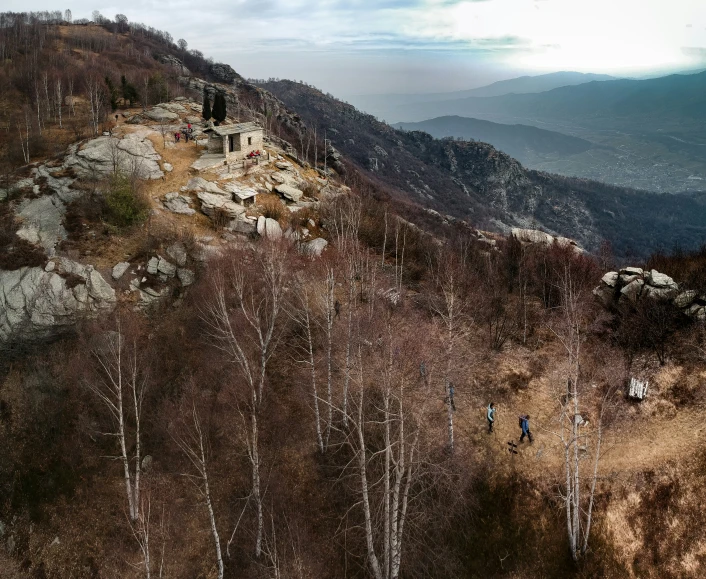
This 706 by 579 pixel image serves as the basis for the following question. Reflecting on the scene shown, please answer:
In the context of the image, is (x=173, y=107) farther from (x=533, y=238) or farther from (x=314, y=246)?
(x=533, y=238)

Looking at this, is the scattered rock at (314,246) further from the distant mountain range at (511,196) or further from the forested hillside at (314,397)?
the distant mountain range at (511,196)

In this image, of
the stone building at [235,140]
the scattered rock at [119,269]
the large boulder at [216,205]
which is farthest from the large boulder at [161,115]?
the scattered rock at [119,269]

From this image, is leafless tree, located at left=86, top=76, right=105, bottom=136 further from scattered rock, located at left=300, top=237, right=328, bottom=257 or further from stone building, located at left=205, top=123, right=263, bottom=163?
scattered rock, located at left=300, top=237, right=328, bottom=257

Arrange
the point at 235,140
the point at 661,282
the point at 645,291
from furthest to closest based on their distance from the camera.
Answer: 1. the point at 235,140
2. the point at 645,291
3. the point at 661,282

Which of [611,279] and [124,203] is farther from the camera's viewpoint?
[124,203]

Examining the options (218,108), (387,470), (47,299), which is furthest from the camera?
(218,108)

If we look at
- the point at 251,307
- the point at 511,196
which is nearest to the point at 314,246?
the point at 251,307

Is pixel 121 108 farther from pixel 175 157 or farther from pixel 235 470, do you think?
pixel 235 470

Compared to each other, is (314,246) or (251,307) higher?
(314,246)
